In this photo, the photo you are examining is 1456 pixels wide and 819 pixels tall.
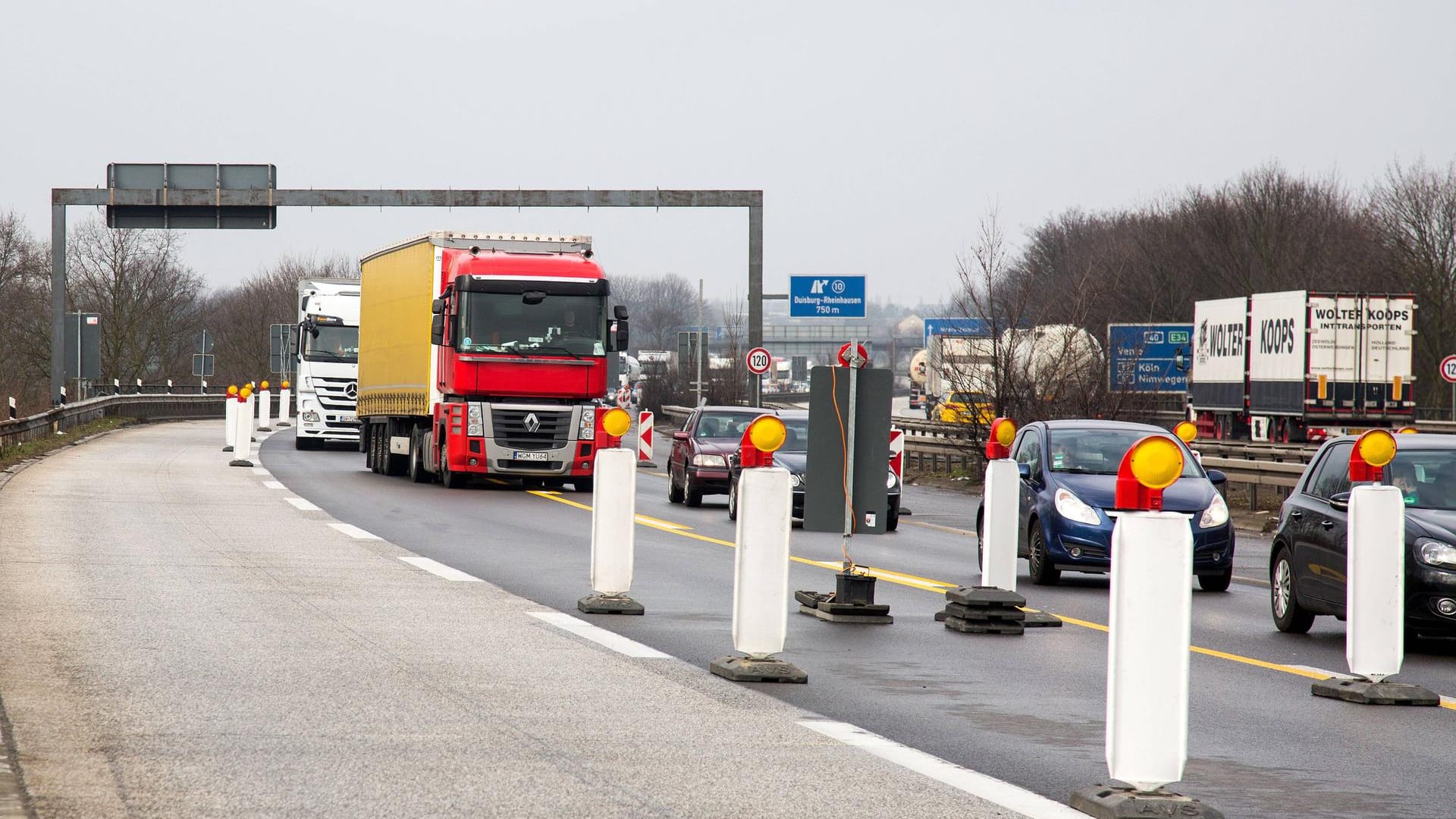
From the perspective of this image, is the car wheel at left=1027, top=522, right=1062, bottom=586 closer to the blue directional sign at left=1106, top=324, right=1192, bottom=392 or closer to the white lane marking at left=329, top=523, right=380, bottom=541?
the white lane marking at left=329, top=523, right=380, bottom=541

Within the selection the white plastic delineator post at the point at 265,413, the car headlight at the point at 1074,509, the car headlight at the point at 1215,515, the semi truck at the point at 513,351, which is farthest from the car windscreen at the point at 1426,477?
the white plastic delineator post at the point at 265,413

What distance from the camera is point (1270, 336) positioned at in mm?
42750

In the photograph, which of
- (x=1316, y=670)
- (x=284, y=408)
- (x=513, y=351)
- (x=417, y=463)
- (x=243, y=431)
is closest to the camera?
(x=1316, y=670)

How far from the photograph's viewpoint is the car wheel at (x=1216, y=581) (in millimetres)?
15989

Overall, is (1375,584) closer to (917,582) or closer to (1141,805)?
(1141,805)

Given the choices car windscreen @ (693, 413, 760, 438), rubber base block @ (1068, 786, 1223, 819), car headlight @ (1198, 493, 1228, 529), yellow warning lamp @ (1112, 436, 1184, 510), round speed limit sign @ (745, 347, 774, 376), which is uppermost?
round speed limit sign @ (745, 347, 774, 376)

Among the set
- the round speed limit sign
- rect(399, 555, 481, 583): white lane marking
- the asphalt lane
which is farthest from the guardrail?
rect(399, 555, 481, 583): white lane marking

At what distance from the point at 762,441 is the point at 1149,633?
3470 millimetres

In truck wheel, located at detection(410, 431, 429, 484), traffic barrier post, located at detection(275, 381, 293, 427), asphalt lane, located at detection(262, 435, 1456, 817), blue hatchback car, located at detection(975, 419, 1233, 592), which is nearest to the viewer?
asphalt lane, located at detection(262, 435, 1456, 817)

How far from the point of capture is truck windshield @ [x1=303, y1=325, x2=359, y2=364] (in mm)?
39750

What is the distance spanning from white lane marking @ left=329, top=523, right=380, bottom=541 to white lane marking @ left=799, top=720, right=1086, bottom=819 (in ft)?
34.4

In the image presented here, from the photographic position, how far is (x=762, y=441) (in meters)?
9.41

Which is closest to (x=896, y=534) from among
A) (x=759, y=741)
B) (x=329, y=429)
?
(x=759, y=741)

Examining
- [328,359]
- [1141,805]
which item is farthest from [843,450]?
[328,359]
